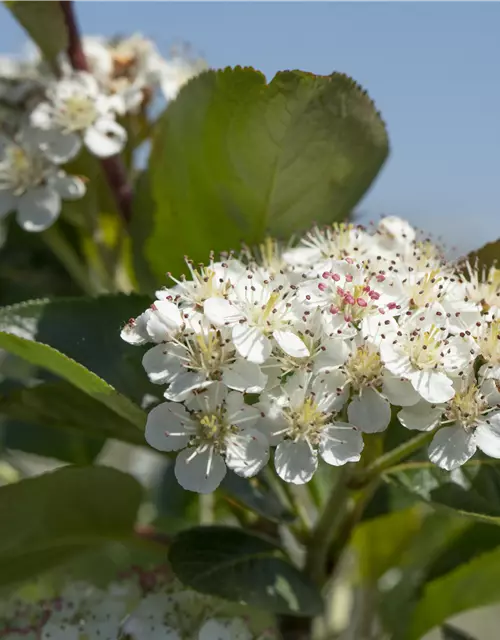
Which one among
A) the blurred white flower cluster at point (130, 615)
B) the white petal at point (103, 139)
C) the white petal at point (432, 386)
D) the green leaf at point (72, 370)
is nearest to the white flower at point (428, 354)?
the white petal at point (432, 386)

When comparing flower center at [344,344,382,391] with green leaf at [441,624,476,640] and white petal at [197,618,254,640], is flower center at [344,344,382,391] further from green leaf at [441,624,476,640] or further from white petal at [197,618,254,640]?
green leaf at [441,624,476,640]

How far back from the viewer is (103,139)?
1069mm

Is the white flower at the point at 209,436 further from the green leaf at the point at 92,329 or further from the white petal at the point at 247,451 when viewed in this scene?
the green leaf at the point at 92,329

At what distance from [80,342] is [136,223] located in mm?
243

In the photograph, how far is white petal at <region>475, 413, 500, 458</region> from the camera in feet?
2.28

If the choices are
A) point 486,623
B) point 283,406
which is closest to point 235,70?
point 283,406

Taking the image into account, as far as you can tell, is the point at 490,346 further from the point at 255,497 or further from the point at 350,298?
the point at 255,497

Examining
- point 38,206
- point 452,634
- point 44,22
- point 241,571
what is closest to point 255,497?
point 241,571

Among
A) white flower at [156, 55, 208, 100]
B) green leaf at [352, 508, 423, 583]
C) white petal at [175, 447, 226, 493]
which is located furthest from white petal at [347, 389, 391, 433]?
white flower at [156, 55, 208, 100]

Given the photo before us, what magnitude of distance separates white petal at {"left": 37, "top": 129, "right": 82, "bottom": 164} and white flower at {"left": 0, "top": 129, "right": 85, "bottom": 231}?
16 millimetres

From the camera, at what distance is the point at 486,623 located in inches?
71.6

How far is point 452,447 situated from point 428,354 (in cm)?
8

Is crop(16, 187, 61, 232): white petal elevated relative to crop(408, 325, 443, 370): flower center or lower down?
lower down

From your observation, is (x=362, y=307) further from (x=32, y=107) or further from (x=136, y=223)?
(x=32, y=107)
